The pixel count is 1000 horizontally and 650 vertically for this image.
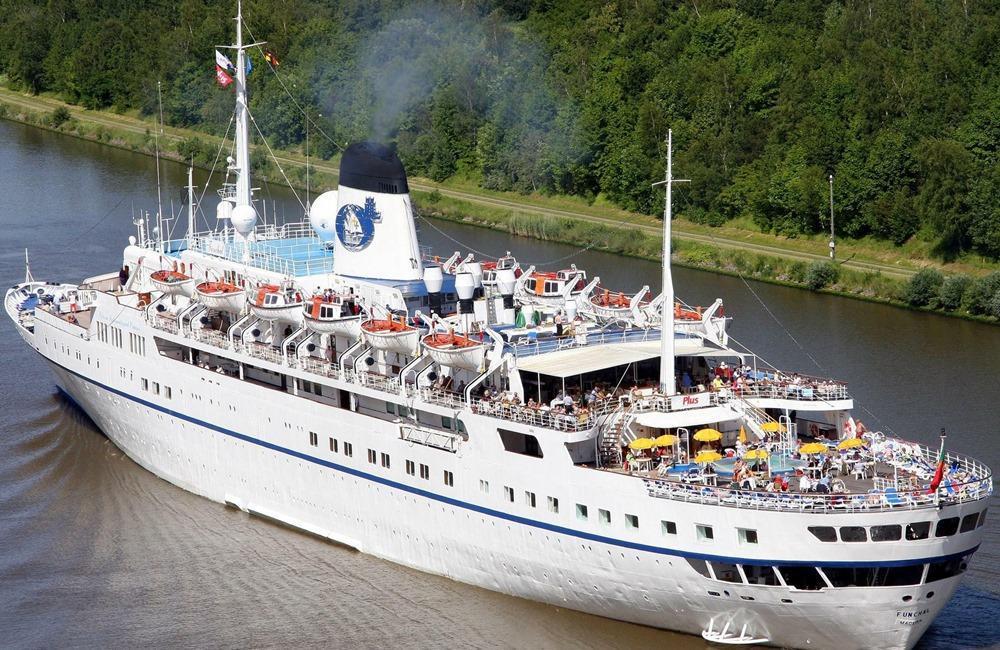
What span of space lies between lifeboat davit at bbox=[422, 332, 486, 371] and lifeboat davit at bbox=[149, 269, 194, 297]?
1091cm

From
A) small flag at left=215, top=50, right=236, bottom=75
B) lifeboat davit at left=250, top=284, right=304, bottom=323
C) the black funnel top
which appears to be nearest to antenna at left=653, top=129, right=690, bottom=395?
the black funnel top

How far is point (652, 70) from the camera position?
85000mm

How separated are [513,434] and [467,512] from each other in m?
2.35

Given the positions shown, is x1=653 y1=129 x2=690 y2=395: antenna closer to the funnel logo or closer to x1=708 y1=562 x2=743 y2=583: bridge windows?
x1=708 y1=562 x2=743 y2=583: bridge windows

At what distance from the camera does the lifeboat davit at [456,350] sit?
37406 mm

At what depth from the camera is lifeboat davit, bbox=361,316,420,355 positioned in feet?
128

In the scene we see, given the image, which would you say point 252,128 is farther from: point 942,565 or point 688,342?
point 942,565

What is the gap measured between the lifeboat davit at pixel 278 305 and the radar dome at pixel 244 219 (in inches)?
176

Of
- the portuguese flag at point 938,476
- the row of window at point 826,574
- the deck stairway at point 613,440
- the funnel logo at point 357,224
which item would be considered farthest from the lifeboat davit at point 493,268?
the portuguese flag at point 938,476

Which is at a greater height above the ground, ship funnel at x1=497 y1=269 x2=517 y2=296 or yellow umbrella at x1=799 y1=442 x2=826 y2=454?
ship funnel at x1=497 y1=269 x2=517 y2=296

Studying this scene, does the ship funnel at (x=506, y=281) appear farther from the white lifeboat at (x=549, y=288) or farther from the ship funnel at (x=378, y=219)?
the ship funnel at (x=378, y=219)

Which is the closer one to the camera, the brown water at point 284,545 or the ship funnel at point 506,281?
the brown water at point 284,545

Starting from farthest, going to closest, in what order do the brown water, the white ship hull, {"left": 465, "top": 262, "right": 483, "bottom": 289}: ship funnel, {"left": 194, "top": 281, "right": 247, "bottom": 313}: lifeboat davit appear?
{"left": 194, "top": 281, "right": 247, "bottom": 313}: lifeboat davit < {"left": 465, "top": 262, "right": 483, "bottom": 289}: ship funnel < the brown water < the white ship hull

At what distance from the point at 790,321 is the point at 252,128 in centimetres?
4352
